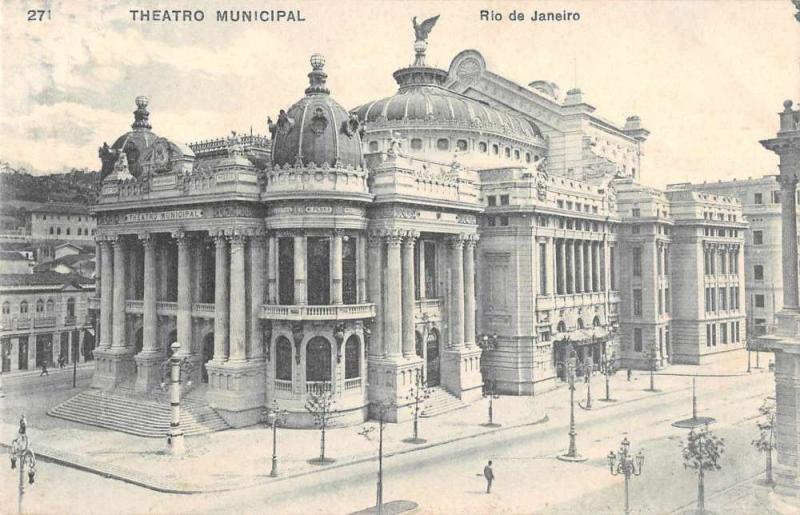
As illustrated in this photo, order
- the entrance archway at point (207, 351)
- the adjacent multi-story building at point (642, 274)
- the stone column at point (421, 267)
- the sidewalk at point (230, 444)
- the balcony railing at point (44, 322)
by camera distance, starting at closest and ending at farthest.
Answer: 1. the sidewalk at point (230, 444)
2. the entrance archway at point (207, 351)
3. the stone column at point (421, 267)
4. the adjacent multi-story building at point (642, 274)
5. the balcony railing at point (44, 322)

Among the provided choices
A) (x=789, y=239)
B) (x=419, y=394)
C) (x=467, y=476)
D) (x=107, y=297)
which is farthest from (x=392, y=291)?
(x=789, y=239)

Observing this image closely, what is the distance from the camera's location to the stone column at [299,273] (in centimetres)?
4938

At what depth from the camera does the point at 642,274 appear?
74.2m

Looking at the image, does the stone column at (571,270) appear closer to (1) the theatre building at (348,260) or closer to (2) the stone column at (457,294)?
(1) the theatre building at (348,260)

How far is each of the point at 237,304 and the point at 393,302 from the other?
395 inches

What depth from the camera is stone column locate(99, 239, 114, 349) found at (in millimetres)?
59625

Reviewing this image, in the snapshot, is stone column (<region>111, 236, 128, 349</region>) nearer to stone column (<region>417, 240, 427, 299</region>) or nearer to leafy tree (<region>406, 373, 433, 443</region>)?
stone column (<region>417, 240, 427, 299</region>)

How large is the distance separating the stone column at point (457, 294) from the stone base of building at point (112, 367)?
78.4 ft

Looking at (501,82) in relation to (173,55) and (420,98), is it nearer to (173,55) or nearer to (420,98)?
(420,98)

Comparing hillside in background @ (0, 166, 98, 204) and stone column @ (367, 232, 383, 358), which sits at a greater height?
hillside in background @ (0, 166, 98, 204)

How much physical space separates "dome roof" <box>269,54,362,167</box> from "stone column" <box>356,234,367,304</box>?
5.06 m

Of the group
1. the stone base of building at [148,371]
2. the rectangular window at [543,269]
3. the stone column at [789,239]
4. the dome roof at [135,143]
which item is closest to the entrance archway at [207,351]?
the stone base of building at [148,371]

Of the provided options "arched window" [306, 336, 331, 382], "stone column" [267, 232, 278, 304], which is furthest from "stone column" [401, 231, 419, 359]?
"stone column" [267, 232, 278, 304]

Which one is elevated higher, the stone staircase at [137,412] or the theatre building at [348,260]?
the theatre building at [348,260]
